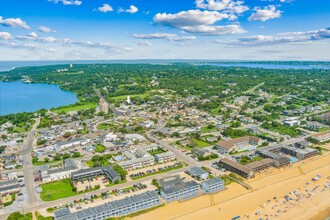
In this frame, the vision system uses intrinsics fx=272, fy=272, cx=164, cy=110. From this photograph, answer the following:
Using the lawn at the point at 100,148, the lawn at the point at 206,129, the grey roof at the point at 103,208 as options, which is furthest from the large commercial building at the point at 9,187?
the lawn at the point at 206,129

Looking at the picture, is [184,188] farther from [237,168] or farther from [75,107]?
[75,107]

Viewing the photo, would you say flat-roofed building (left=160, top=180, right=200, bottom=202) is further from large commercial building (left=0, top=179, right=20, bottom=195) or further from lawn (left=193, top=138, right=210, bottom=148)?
large commercial building (left=0, top=179, right=20, bottom=195)

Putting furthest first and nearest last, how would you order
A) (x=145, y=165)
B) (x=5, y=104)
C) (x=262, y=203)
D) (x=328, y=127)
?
(x=5, y=104) < (x=328, y=127) < (x=145, y=165) < (x=262, y=203)

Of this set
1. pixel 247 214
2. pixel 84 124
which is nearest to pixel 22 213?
pixel 247 214

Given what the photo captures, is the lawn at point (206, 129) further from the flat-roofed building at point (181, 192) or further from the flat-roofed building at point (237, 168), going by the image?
the flat-roofed building at point (181, 192)

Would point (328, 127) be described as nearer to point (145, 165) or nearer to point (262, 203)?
point (262, 203)

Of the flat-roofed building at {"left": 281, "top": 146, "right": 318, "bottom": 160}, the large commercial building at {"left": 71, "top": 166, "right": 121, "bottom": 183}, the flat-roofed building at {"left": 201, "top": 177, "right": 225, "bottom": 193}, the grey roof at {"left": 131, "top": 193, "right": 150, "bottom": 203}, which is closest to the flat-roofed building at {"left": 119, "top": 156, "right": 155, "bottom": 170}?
the large commercial building at {"left": 71, "top": 166, "right": 121, "bottom": 183}

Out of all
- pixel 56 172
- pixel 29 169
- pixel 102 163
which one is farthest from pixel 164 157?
pixel 29 169

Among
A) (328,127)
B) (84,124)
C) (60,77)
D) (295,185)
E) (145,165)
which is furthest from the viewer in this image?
(60,77)
